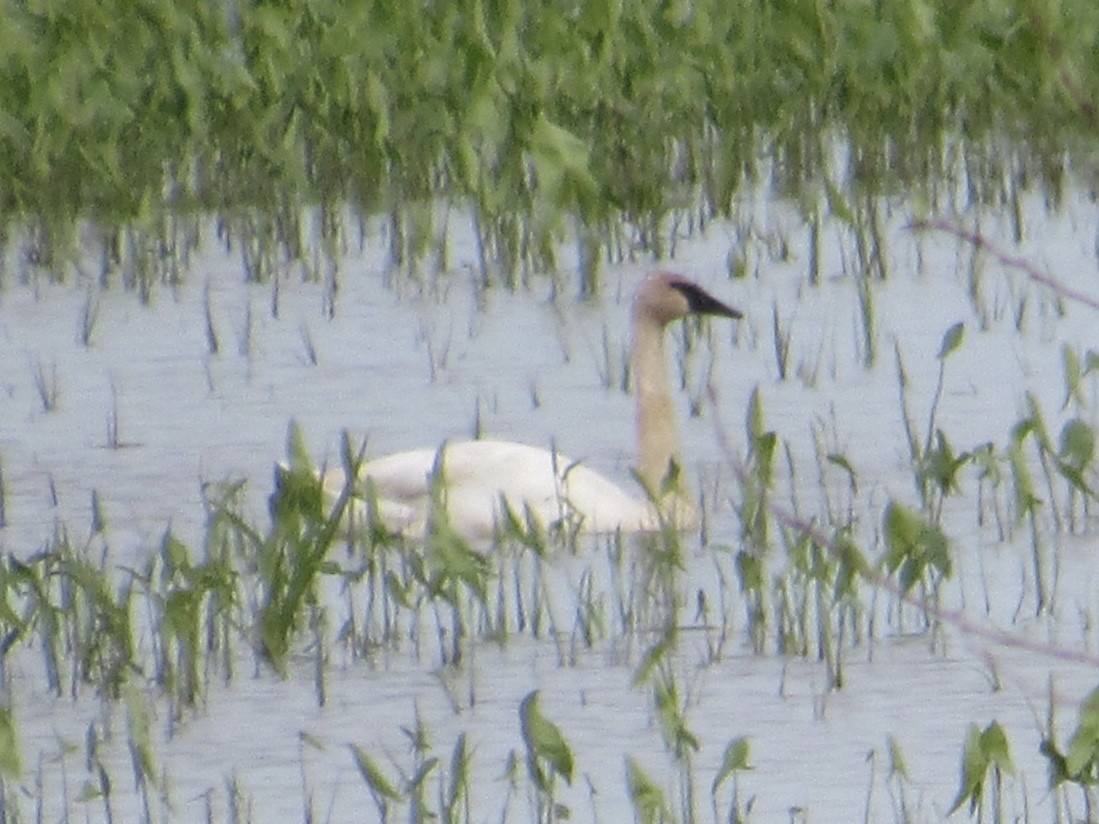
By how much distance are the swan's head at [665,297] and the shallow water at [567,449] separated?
13.0 inches

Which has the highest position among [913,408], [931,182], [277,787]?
[931,182]

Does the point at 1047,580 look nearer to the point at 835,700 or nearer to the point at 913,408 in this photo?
the point at 835,700

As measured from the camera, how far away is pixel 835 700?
5.38m

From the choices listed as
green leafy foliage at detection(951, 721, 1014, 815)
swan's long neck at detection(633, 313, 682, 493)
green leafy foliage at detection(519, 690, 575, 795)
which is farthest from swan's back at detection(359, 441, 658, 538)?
green leafy foliage at detection(951, 721, 1014, 815)

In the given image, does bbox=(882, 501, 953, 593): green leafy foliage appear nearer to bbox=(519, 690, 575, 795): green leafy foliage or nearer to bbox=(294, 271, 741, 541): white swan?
bbox=(294, 271, 741, 541): white swan

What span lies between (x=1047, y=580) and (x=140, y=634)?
1.57 m

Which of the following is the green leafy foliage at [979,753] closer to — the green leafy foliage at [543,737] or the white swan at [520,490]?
the green leafy foliage at [543,737]

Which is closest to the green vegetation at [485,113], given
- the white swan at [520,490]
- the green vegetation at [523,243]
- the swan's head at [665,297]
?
the green vegetation at [523,243]

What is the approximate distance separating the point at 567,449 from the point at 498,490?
3.30ft

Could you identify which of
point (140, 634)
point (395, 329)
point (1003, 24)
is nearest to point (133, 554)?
point (140, 634)

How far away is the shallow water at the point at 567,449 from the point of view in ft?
16.7

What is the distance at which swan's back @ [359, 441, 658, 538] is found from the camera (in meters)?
6.59

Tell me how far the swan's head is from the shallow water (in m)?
0.33

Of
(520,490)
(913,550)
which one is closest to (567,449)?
(520,490)
